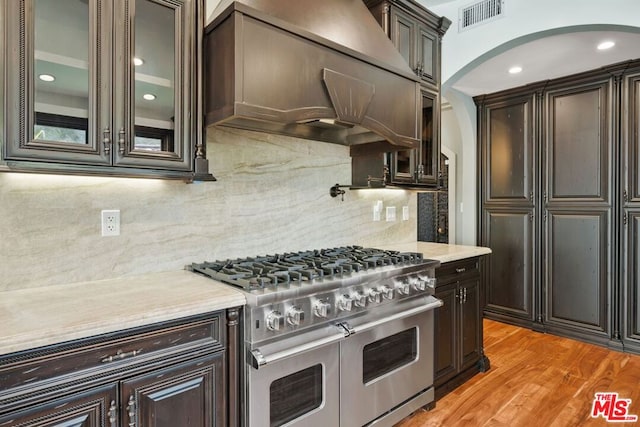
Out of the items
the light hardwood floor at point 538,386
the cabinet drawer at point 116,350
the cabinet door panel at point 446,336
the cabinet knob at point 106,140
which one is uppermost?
→ the cabinet knob at point 106,140

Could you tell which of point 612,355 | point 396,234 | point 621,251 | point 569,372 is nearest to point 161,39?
point 396,234

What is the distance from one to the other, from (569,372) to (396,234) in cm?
170

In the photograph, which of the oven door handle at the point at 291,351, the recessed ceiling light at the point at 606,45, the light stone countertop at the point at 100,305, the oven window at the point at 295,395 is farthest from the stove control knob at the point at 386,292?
the recessed ceiling light at the point at 606,45

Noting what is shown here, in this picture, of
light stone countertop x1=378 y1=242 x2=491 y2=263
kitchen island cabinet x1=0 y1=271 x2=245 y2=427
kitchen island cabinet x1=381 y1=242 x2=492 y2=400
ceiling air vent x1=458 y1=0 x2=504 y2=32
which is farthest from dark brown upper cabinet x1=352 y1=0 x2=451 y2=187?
kitchen island cabinet x1=0 y1=271 x2=245 y2=427

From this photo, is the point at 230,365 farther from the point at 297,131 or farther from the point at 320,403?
the point at 297,131

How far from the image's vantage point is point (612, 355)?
3.30 meters

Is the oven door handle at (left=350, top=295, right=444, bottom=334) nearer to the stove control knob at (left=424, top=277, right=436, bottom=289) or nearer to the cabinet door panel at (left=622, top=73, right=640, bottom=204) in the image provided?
the stove control knob at (left=424, top=277, right=436, bottom=289)

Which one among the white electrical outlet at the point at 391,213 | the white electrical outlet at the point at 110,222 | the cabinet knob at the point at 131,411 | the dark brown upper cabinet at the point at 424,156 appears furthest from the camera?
the white electrical outlet at the point at 391,213

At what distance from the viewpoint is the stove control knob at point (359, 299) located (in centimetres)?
185

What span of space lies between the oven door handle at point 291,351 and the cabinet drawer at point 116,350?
0.49 ft

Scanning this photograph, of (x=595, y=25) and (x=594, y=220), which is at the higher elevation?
(x=595, y=25)

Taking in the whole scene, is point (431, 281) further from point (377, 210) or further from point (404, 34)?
point (404, 34)

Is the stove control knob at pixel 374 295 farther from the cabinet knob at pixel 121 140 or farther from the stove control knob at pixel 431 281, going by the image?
the cabinet knob at pixel 121 140

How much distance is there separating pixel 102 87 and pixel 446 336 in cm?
240
